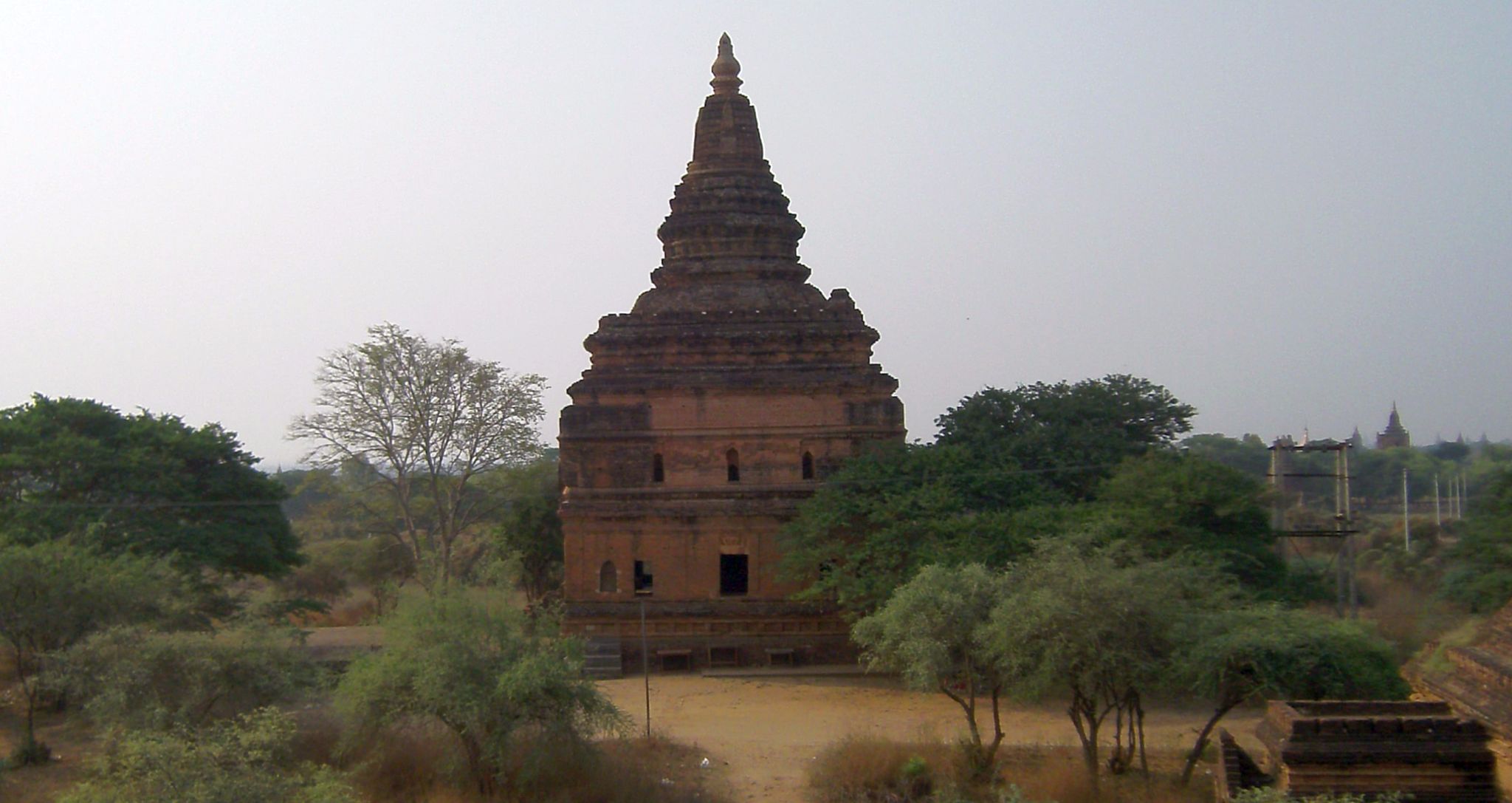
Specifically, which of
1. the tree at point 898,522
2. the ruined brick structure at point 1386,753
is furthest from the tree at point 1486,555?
the ruined brick structure at point 1386,753

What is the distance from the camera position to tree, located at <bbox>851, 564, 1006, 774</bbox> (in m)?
18.2

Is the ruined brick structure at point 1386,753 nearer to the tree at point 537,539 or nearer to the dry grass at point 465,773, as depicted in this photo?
the dry grass at point 465,773

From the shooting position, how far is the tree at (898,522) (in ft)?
76.8

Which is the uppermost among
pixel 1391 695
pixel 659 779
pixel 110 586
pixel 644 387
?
pixel 644 387

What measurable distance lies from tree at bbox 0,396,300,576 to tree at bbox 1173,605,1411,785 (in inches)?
738

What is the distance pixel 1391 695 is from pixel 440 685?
10.8m

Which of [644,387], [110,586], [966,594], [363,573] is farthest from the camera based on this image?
[363,573]

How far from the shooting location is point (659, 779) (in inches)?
717

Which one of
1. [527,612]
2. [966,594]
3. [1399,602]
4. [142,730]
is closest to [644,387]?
[527,612]

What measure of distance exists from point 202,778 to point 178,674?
6.29 meters

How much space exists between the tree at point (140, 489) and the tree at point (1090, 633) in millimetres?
16583

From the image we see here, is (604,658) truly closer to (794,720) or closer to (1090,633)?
(794,720)

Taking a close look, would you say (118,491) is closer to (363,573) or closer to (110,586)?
(110,586)

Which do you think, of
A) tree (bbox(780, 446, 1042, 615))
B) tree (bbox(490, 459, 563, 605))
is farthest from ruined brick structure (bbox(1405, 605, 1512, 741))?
tree (bbox(490, 459, 563, 605))
